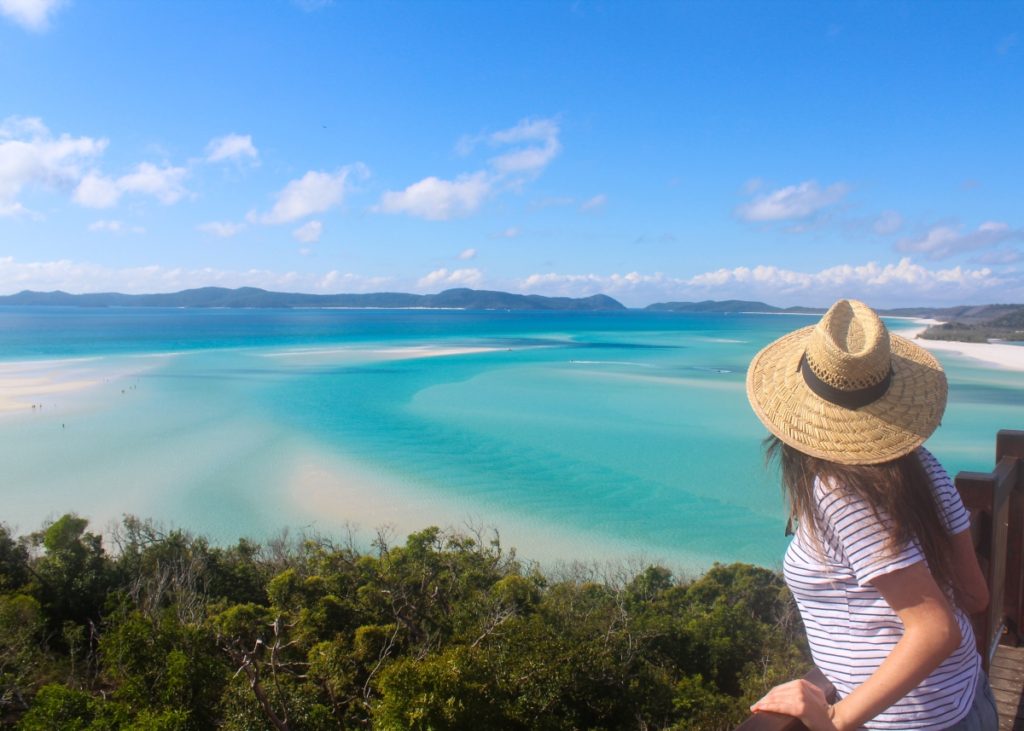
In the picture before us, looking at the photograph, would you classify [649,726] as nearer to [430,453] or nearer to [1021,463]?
[1021,463]

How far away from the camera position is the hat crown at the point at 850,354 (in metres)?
1.35

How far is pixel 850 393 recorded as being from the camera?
138cm

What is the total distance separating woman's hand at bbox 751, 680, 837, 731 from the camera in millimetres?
1294

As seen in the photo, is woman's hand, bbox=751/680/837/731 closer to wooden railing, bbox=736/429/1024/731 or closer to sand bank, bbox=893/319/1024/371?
wooden railing, bbox=736/429/1024/731

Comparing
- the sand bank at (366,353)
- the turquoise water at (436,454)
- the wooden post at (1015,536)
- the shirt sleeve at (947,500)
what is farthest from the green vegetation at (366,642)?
the sand bank at (366,353)

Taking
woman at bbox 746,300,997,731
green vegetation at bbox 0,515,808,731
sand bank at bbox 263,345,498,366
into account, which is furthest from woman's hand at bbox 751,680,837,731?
sand bank at bbox 263,345,498,366

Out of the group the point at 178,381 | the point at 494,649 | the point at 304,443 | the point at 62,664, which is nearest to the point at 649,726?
the point at 494,649

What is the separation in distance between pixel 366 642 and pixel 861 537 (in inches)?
295

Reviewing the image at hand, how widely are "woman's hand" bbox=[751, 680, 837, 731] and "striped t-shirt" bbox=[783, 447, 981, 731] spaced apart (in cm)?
13

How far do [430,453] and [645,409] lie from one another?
1018 cm

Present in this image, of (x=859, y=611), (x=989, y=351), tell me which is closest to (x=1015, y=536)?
(x=859, y=611)

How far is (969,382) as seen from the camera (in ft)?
116

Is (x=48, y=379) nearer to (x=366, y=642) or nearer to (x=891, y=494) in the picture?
(x=366, y=642)

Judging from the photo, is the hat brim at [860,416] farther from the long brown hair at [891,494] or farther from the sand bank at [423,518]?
the sand bank at [423,518]
